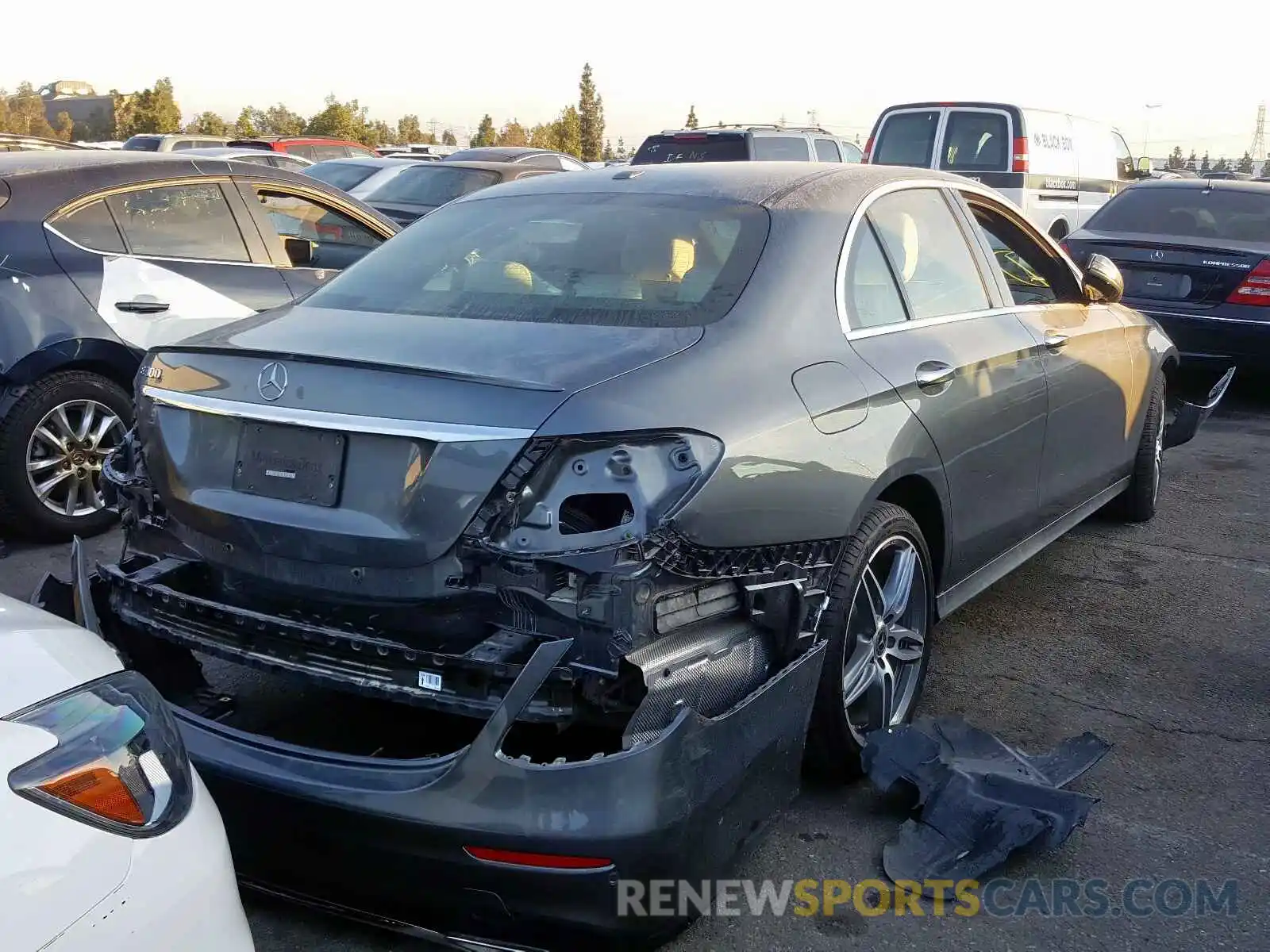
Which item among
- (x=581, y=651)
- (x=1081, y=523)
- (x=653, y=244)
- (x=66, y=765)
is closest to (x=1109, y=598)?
(x=1081, y=523)

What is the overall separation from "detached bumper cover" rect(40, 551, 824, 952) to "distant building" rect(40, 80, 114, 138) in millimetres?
56529

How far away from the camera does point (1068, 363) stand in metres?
4.63

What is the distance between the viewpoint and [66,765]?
1766 millimetres

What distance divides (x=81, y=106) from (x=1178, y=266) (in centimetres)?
6461

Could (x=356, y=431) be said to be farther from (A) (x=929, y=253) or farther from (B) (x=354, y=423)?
(A) (x=929, y=253)

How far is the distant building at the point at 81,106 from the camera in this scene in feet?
185

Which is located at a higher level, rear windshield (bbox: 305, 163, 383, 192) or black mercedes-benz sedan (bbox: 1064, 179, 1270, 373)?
rear windshield (bbox: 305, 163, 383, 192)

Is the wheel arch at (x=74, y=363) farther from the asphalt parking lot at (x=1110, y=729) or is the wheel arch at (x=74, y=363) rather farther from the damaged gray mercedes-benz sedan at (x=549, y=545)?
the damaged gray mercedes-benz sedan at (x=549, y=545)

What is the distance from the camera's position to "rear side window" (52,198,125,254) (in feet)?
18.7

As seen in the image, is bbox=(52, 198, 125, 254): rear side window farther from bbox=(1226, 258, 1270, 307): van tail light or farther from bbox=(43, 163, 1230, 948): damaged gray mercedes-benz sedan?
bbox=(1226, 258, 1270, 307): van tail light

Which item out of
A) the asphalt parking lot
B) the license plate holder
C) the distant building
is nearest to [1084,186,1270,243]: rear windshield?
the asphalt parking lot


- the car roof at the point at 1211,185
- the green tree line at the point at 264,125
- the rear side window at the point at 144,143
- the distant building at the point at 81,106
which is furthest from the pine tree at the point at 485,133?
the car roof at the point at 1211,185

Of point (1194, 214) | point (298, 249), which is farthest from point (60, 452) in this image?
point (1194, 214)

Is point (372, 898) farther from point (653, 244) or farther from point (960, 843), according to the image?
point (653, 244)
